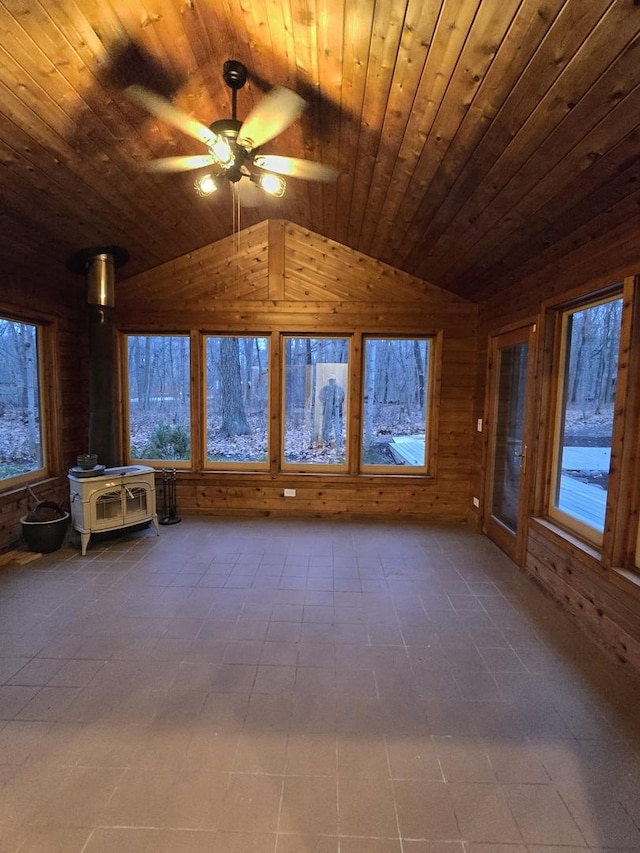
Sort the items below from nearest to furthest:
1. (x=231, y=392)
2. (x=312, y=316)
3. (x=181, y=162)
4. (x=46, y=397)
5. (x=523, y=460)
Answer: (x=181, y=162)
(x=523, y=460)
(x=46, y=397)
(x=312, y=316)
(x=231, y=392)

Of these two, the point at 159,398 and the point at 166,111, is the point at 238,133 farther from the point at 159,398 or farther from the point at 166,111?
the point at 159,398

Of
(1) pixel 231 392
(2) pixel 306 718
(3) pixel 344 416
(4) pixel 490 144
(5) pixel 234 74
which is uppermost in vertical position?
(5) pixel 234 74

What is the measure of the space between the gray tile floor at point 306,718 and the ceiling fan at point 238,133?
2.88 m

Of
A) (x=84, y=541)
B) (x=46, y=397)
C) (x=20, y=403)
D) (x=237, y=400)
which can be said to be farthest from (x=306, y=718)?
(x=46, y=397)

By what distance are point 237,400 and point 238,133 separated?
122 inches

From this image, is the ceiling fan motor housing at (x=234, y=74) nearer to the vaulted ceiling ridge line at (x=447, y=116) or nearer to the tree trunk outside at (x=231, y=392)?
the vaulted ceiling ridge line at (x=447, y=116)

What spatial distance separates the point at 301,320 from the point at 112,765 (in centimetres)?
413

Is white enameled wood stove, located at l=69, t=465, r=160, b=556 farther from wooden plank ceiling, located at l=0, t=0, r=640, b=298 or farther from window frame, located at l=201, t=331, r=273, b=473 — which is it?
wooden plank ceiling, located at l=0, t=0, r=640, b=298

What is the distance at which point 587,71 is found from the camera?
164cm

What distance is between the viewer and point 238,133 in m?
2.31

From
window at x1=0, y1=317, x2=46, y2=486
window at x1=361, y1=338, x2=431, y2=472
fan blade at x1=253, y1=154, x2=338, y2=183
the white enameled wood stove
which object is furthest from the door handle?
window at x1=0, y1=317, x2=46, y2=486

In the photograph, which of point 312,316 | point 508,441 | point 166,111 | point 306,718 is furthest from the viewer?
point 312,316

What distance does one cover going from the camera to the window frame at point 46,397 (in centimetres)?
435

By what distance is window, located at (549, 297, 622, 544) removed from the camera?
2664 millimetres
